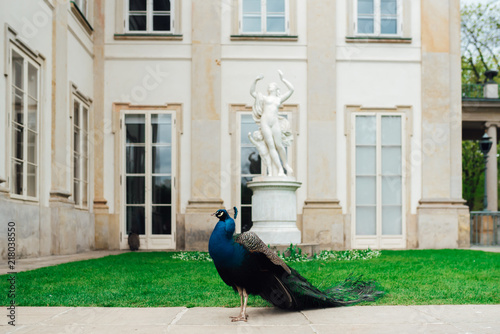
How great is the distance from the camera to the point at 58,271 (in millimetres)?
8383

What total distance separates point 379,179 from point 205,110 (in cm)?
449

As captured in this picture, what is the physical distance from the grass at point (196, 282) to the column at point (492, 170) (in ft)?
34.4

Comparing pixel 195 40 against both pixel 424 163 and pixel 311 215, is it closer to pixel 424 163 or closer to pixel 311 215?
pixel 311 215

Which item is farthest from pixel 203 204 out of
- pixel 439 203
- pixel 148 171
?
pixel 439 203

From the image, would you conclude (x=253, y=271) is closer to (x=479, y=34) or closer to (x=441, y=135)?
(x=441, y=135)

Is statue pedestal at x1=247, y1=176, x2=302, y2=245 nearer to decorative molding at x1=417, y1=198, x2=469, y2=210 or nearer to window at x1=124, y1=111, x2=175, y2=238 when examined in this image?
window at x1=124, y1=111, x2=175, y2=238

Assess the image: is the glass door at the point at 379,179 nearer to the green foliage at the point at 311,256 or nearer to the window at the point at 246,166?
the window at the point at 246,166

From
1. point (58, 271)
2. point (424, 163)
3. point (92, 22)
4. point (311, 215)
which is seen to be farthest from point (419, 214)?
point (58, 271)

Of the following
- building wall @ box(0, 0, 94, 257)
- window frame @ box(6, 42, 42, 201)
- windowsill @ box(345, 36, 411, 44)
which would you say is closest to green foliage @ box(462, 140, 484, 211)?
windowsill @ box(345, 36, 411, 44)

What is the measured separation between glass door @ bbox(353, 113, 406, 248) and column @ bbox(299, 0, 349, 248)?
2.11ft

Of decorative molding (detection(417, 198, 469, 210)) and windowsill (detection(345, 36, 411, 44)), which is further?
windowsill (detection(345, 36, 411, 44))

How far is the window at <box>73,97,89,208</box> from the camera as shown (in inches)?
567

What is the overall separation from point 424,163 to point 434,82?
1.97 metres

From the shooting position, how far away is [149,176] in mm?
A: 15820
